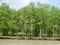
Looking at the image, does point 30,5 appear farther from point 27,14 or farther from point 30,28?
point 30,28

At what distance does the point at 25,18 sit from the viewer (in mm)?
64312

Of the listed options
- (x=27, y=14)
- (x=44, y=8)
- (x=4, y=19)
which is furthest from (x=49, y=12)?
(x=4, y=19)

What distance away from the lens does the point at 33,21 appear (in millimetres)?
63469

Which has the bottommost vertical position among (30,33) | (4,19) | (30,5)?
(30,33)

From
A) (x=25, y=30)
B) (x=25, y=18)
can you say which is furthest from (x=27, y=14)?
(x=25, y=30)

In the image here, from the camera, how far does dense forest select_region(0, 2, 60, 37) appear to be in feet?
205

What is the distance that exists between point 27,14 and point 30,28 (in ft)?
14.9

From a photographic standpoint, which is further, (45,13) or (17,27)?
(17,27)

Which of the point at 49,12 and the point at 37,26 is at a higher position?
the point at 49,12

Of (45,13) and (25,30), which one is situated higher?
(45,13)

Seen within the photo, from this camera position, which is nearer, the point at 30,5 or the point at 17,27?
the point at 30,5

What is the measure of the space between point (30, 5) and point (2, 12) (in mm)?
8649

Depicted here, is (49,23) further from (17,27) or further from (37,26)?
(17,27)

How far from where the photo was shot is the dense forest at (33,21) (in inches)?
2464
